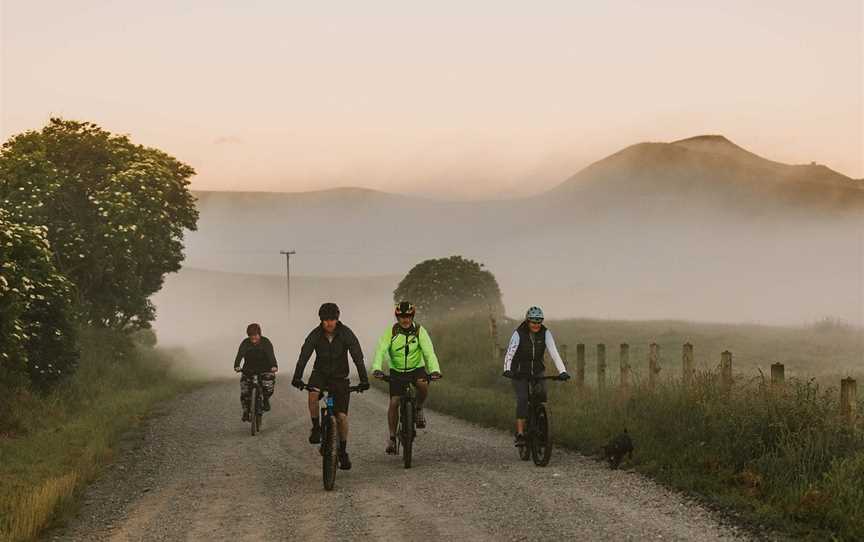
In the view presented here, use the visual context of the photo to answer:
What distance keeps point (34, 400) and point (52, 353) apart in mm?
2177

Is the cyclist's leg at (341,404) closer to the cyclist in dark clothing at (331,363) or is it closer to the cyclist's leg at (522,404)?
the cyclist in dark clothing at (331,363)

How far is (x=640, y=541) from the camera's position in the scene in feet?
30.1

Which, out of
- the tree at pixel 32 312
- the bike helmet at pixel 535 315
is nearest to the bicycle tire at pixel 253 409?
the tree at pixel 32 312

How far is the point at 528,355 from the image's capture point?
1445 centimetres

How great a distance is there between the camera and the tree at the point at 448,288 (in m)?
69.9

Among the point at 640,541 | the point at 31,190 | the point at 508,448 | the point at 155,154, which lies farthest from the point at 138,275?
the point at 640,541

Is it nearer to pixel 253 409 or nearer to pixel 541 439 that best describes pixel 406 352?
pixel 541 439

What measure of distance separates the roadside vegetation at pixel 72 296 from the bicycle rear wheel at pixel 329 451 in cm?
324

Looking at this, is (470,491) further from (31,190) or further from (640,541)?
(31,190)

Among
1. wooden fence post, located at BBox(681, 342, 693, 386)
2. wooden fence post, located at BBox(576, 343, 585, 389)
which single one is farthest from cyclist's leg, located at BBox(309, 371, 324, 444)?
wooden fence post, located at BBox(576, 343, 585, 389)

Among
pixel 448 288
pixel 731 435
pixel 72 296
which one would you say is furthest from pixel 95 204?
pixel 448 288

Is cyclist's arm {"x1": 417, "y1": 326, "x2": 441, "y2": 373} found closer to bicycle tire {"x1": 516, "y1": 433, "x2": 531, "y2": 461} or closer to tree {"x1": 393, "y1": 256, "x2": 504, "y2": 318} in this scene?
bicycle tire {"x1": 516, "y1": 433, "x2": 531, "y2": 461}

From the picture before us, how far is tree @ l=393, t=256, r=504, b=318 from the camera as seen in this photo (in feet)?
229

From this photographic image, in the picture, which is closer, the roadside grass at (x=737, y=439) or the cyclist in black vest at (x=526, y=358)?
the roadside grass at (x=737, y=439)
